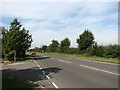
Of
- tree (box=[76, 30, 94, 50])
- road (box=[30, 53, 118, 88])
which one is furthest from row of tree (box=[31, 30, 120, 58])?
road (box=[30, 53, 118, 88])

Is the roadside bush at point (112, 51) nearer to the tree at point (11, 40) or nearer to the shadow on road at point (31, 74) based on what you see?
the shadow on road at point (31, 74)

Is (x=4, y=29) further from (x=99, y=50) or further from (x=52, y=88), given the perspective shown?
(x=99, y=50)

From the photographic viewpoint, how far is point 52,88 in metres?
5.83

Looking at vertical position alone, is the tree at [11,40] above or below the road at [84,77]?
above

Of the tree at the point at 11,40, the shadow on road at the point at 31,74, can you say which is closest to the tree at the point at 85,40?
the tree at the point at 11,40

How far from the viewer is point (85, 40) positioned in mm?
41281

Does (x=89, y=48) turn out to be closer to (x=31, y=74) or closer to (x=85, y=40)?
(x=85, y=40)

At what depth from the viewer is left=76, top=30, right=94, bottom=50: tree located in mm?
41438

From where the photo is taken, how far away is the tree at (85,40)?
41438mm

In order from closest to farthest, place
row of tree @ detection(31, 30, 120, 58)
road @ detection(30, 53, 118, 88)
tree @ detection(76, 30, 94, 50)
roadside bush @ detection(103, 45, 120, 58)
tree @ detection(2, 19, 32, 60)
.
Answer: road @ detection(30, 53, 118, 88) → tree @ detection(2, 19, 32, 60) → roadside bush @ detection(103, 45, 120, 58) → row of tree @ detection(31, 30, 120, 58) → tree @ detection(76, 30, 94, 50)

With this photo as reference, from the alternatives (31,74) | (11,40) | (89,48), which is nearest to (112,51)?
(89,48)

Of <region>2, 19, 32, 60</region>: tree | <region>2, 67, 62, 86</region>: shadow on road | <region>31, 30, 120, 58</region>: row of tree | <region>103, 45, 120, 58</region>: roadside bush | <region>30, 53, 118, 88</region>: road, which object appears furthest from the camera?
<region>31, 30, 120, 58</region>: row of tree

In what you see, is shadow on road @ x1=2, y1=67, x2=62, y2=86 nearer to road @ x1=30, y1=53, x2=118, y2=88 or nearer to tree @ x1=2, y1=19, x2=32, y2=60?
road @ x1=30, y1=53, x2=118, y2=88

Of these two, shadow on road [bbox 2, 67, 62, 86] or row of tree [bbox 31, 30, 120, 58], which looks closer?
shadow on road [bbox 2, 67, 62, 86]
